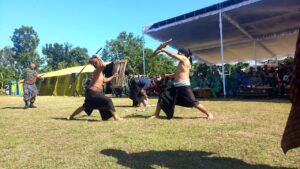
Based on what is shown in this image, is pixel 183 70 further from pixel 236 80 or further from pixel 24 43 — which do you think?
pixel 24 43

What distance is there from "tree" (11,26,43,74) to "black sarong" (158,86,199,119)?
95010mm

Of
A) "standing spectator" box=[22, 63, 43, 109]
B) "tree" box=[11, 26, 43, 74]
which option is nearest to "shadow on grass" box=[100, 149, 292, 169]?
"standing spectator" box=[22, 63, 43, 109]

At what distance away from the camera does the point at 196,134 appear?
6.29 metres

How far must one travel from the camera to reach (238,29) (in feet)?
77.2

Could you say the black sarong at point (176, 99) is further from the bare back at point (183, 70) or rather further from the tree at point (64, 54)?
the tree at point (64, 54)

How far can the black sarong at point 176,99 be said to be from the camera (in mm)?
8430

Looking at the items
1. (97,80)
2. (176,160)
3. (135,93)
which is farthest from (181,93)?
(135,93)

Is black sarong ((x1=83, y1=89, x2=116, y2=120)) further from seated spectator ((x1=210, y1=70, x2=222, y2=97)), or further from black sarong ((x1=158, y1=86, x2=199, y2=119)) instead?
seated spectator ((x1=210, y1=70, x2=222, y2=97))

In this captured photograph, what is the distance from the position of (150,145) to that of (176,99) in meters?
3.11

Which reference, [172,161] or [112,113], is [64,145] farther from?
[112,113]

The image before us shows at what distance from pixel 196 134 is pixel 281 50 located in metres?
27.1

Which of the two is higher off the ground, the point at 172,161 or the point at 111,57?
the point at 111,57

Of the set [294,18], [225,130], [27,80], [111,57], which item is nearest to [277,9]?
[294,18]

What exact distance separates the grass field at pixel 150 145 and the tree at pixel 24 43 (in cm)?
9608
